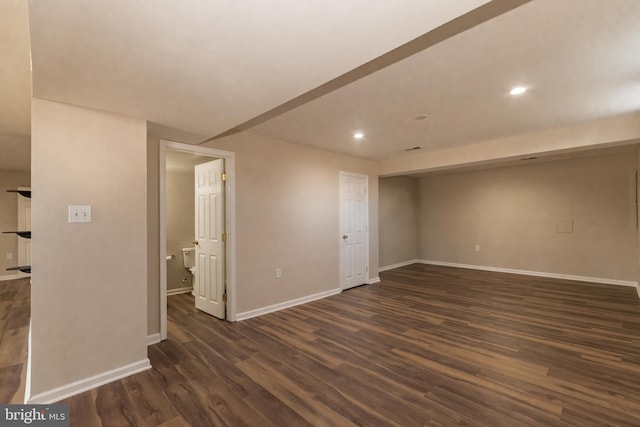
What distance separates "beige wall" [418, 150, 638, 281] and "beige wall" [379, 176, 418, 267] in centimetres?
37

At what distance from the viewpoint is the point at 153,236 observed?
3049 millimetres

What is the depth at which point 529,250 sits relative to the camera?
20.6ft

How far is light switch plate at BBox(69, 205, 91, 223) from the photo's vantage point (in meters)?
2.25

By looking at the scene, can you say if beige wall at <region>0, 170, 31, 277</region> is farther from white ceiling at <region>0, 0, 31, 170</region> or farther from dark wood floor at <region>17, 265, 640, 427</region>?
dark wood floor at <region>17, 265, 640, 427</region>

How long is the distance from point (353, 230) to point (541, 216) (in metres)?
4.20

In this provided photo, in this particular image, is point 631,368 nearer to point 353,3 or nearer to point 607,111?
point 607,111

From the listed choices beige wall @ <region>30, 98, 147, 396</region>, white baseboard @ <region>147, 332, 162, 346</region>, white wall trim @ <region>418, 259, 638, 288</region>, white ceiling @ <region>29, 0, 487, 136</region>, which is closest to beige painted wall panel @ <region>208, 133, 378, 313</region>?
white baseboard @ <region>147, 332, 162, 346</region>

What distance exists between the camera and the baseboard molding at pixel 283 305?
372cm

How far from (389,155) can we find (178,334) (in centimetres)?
429

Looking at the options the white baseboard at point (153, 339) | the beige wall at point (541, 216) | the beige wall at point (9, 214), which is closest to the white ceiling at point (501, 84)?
the white baseboard at point (153, 339)

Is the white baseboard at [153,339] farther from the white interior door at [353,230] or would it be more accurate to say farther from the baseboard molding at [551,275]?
the baseboard molding at [551,275]

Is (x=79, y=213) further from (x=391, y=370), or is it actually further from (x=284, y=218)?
(x=391, y=370)

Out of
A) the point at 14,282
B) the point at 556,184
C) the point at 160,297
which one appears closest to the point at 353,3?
the point at 160,297

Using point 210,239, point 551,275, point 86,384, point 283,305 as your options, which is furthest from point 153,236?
point 551,275
